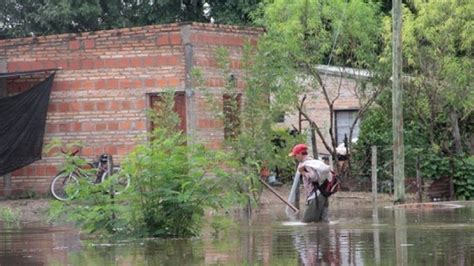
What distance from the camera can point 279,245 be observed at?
15.2 m

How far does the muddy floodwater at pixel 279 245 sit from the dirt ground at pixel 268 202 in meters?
3.57

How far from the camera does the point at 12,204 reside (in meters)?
26.5

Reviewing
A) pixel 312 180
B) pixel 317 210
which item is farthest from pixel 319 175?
pixel 317 210

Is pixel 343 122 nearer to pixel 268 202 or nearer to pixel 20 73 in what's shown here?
pixel 268 202

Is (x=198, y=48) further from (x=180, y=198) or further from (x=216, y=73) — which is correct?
(x=180, y=198)

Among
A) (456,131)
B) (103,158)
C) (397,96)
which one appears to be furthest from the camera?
(456,131)

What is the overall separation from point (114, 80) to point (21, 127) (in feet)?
8.53

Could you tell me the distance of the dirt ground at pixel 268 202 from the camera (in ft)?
80.4

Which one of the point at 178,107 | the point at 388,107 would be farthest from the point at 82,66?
the point at 388,107

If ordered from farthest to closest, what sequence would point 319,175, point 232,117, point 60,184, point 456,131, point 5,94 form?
point 456,131
point 5,94
point 60,184
point 232,117
point 319,175

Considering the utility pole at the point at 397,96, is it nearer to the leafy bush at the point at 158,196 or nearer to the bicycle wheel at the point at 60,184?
the bicycle wheel at the point at 60,184

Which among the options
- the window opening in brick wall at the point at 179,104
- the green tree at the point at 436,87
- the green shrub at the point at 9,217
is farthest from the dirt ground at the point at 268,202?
the window opening in brick wall at the point at 179,104

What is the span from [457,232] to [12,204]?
13304 mm

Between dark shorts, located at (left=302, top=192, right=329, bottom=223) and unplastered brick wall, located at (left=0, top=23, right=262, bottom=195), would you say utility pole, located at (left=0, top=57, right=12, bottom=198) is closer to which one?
unplastered brick wall, located at (left=0, top=23, right=262, bottom=195)
